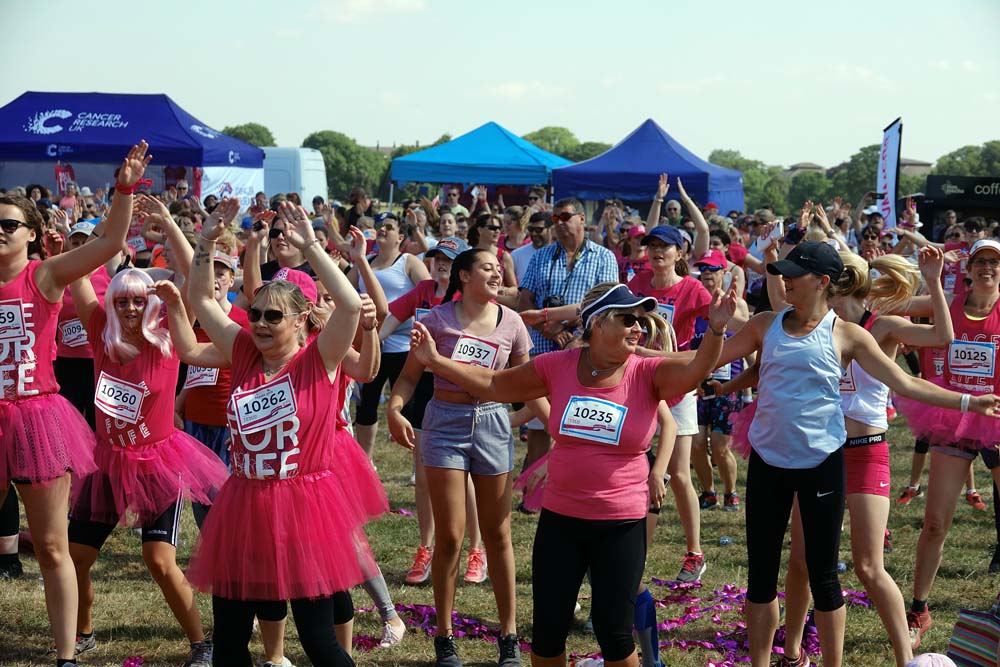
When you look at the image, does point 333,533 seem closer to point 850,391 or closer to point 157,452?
point 157,452

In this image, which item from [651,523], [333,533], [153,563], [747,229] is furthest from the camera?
[747,229]

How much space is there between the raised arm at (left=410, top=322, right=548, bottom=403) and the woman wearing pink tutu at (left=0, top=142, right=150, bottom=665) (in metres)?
1.49

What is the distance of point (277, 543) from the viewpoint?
3.95 m

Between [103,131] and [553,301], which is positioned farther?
[103,131]

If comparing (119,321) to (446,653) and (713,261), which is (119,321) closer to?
(446,653)

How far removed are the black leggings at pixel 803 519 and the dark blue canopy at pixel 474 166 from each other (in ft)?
68.6

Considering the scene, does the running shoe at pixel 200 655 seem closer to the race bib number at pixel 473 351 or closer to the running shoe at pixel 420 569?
the running shoe at pixel 420 569

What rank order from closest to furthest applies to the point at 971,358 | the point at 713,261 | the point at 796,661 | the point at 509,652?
the point at 796,661, the point at 509,652, the point at 971,358, the point at 713,261

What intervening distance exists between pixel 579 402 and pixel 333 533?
3.62 ft

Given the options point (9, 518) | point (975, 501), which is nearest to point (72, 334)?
point (9, 518)

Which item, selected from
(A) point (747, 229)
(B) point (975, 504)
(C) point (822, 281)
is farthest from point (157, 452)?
(A) point (747, 229)

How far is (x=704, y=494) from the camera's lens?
870cm

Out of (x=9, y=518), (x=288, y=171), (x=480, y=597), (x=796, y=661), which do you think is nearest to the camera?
(x=796, y=661)

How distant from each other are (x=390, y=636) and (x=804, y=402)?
2.59 meters
